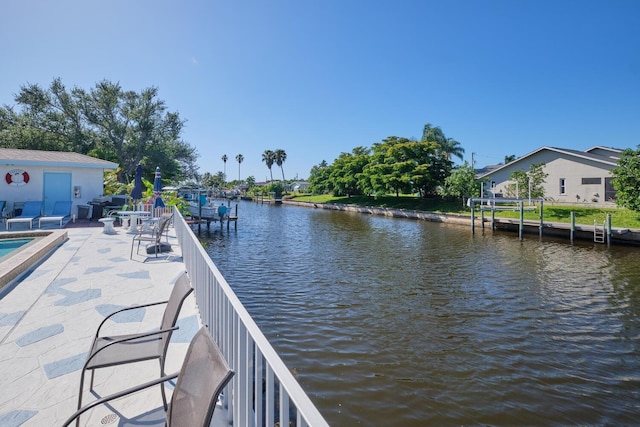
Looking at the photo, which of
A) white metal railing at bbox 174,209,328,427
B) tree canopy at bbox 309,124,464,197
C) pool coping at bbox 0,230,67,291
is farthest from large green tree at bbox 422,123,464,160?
white metal railing at bbox 174,209,328,427

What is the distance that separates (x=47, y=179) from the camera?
14695 millimetres

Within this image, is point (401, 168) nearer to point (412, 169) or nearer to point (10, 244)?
point (412, 169)

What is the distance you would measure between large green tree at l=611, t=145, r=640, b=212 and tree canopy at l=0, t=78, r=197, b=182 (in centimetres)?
3510

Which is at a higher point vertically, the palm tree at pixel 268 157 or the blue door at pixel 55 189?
the palm tree at pixel 268 157

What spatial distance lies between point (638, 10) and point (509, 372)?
26.7 m

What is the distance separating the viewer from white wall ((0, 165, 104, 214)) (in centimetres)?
1394

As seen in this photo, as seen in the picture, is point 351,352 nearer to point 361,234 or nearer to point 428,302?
point 428,302

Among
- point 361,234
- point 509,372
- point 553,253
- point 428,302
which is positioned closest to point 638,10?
point 553,253

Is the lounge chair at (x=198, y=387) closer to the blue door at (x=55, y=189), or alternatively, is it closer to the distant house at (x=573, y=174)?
the blue door at (x=55, y=189)

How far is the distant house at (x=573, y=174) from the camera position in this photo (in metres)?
25.5

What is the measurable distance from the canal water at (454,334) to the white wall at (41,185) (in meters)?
6.99

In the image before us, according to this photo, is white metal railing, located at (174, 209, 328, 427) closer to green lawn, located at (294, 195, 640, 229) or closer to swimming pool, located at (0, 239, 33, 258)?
swimming pool, located at (0, 239, 33, 258)

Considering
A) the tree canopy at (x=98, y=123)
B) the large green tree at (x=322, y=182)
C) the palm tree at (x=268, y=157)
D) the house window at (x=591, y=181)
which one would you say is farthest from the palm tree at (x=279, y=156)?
the house window at (x=591, y=181)

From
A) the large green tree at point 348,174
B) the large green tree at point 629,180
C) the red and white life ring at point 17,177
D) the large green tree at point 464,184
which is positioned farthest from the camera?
the large green tree at point 348,174
